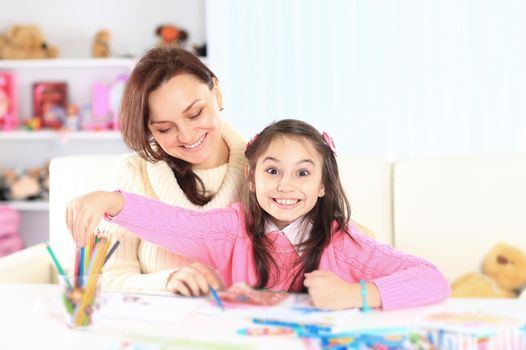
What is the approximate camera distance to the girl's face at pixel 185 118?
5.28ft

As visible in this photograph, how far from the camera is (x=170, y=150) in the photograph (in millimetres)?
1677

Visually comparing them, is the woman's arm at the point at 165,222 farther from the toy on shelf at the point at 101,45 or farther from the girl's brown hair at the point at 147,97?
the toy on shelf at the point at 101,45

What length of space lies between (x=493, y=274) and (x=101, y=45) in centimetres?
274

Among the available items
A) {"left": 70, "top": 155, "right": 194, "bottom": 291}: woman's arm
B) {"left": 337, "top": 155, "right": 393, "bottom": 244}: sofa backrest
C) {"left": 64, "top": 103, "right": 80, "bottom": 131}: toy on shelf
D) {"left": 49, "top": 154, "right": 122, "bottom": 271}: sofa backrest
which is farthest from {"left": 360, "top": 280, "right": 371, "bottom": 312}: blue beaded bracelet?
{"left": 64, "top": 103, "right": 80, "bottom": 131}: toy on shelf

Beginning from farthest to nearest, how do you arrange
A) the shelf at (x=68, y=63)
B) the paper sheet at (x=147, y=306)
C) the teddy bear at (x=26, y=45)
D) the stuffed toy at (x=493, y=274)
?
the teddy bear at (x=26, y=45)
the shelf at (x=68, y=63)
the stuffed toy at (x=493, y=274)
the paper sheet at (x=147, y=306)

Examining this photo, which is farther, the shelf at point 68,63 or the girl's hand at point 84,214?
the shelf at point 68,63

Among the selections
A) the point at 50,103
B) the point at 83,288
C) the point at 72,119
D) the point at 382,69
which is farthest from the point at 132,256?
the point at 50,103

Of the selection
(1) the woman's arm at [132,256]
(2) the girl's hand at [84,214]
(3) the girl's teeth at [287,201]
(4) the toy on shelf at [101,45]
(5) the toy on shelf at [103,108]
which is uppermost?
(4) the toy on shelf at [101,45]

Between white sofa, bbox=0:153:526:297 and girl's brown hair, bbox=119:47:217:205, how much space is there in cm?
34

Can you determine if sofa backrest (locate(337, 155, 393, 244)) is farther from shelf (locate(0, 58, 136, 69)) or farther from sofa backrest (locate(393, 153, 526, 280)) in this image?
shelf (locate(0, 58, 136, 69))

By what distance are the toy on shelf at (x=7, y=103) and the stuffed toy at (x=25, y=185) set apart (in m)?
0.27

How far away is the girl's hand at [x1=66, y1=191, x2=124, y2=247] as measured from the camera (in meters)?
1.23

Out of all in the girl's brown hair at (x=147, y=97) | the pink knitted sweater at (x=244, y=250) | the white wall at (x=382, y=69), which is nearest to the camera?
the pink knitted sweater at (x=244, y=250)

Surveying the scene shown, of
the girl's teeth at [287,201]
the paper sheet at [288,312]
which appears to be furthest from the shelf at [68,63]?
the paper sheet at [288,312]
